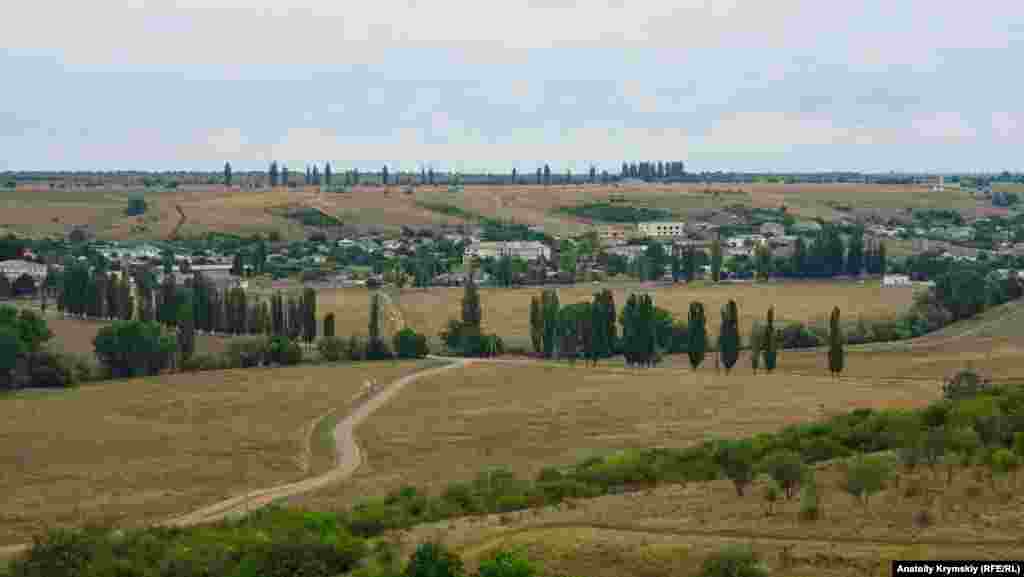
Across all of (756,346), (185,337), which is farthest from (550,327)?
(185,337)

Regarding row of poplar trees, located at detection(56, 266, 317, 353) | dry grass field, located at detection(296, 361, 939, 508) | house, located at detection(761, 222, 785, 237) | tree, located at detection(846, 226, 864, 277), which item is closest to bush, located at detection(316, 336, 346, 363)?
row of poplar trees, located at detection(56, 266, 317, 353)

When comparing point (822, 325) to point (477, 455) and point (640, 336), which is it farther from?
point (477, 455)

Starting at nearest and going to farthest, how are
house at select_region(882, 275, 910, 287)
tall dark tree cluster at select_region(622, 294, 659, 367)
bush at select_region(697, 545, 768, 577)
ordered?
bush at select_region(697, 545, 768, 577) < tall dark tree cluster at select_region(622, 294, 659, 367) < house at select_region(882, 275, 910, 287)

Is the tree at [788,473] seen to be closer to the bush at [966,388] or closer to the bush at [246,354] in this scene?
the bush at [966,388]

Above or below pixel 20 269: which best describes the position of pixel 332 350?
below

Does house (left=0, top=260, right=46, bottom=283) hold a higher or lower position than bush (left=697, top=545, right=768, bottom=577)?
lower

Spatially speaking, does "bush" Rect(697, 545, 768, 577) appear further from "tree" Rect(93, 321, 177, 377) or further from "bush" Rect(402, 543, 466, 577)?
"tree" Rect(93, 321, 177, 377)

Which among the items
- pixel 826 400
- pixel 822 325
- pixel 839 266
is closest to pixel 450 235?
pixel 839 266

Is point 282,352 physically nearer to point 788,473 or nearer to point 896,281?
point 788,473
